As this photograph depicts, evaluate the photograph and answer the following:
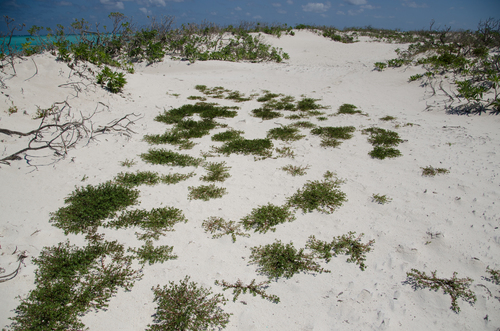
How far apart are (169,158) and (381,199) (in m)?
4.65

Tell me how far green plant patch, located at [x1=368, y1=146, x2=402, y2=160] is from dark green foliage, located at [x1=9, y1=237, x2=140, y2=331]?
18.7 ft

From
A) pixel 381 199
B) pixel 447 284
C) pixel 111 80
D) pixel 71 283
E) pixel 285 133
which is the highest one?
pixel 111 80

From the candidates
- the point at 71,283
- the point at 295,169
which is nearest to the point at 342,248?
the point at 295,169

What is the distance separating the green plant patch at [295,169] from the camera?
216 inches

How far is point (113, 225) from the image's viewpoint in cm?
391

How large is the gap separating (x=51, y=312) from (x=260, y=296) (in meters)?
2.19

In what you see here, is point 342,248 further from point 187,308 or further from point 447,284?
point 187,308

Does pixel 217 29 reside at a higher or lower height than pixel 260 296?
higher

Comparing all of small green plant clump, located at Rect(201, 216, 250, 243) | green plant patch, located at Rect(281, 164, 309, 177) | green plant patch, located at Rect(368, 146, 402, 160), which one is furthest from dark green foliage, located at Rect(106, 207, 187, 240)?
green plant patch, located at Rect(368, 146, 402, 160)

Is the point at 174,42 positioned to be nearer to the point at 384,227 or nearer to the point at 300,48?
the point at 300,48

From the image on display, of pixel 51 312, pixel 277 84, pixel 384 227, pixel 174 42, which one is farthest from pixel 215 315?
pixel 174 42

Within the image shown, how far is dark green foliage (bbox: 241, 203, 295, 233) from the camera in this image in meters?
4.01

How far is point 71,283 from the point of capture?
2928 millimetres

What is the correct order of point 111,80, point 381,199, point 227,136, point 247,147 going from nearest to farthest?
point 381,199 < point 247,147 < point 227,136 < point 111,80
